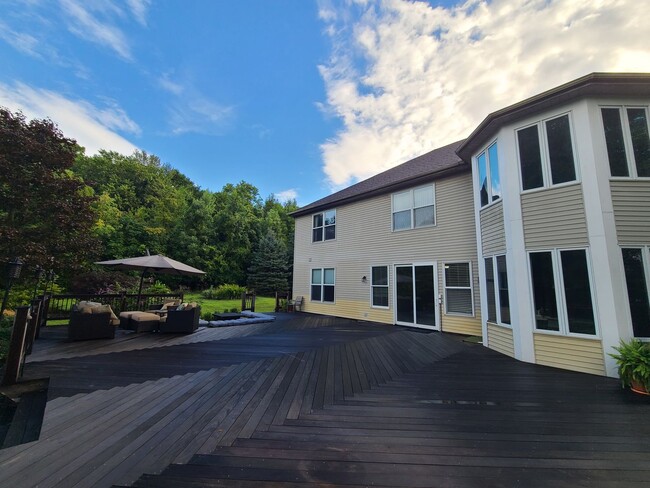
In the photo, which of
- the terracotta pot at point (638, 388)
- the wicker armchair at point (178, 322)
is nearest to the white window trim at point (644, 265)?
the terracotta pot at point (638, 388)

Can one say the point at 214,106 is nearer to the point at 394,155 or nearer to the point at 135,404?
the point at 394,155

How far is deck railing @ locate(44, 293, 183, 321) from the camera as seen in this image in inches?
315

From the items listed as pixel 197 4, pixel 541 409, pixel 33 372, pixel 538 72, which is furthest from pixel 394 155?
pixel 33 372

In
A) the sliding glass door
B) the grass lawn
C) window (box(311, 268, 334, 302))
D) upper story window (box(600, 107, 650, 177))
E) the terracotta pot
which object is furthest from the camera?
the grass lawn

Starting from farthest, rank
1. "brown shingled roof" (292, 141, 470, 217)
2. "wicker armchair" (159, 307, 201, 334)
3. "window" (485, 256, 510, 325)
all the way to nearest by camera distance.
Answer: "brown shingled roof" (292, 141, 470, 217), "wicker armchair" (159, 307, 201, 334), "window" (485, 256, 510, 325)

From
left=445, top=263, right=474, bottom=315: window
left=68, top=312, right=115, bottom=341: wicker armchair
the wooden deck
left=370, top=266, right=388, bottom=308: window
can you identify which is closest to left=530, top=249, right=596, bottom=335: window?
the wooden deck

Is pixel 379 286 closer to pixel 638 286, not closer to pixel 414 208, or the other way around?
pixel 414 208

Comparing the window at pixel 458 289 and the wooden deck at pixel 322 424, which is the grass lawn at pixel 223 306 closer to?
the wooden deck at pixel 322 424

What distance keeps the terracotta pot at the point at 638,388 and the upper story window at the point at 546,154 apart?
3.65m

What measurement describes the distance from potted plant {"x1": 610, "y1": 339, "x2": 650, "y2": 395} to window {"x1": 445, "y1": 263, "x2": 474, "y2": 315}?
3.59 metres

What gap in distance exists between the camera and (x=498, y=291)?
6.36 metres

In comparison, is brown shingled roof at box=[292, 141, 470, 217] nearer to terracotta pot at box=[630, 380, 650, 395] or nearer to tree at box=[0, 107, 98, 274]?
terracotta pot at box=[630, 380, 650, 395]

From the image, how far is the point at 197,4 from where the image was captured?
31.7 ft

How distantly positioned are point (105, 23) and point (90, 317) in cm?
1003
